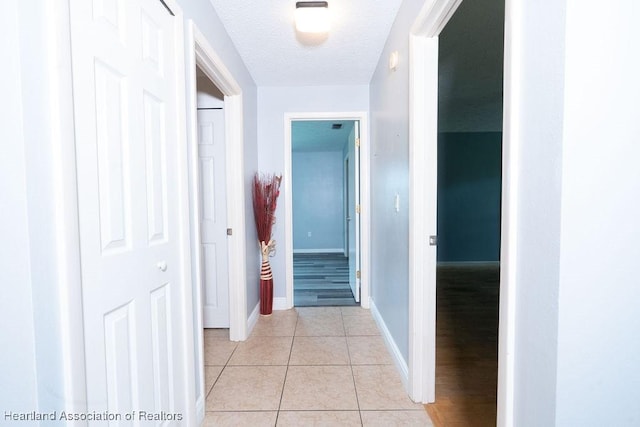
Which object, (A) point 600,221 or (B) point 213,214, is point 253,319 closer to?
(B) point 213,214

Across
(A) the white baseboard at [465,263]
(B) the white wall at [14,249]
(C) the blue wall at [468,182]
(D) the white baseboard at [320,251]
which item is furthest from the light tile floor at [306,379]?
(D) the white baseboard at [320,251]

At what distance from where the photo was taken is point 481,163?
18.4ft

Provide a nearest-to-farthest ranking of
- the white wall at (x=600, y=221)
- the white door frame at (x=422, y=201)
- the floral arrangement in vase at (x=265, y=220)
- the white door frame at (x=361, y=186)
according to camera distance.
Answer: the white wall at (x=600, y=221), the white door frame at (x=422, y=201), the floral arrangement in vase at (x=265, y=220), the white door frame at (x=361, y=186)

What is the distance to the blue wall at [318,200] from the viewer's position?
7.21m

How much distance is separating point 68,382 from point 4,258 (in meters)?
0.36

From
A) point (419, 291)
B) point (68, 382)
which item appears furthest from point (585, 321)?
point (68, 382)

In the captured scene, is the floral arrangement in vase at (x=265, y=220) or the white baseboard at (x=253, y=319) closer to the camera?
the white baseboard at (x=253, y=319)

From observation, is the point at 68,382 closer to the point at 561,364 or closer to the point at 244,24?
the point at 561,364

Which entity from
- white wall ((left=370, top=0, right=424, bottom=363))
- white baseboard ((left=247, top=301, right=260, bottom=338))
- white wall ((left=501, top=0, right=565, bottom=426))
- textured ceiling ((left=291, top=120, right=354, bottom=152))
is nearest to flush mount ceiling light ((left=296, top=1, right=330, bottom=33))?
white wall ((left=370, top=0, right=424, bottom=363))

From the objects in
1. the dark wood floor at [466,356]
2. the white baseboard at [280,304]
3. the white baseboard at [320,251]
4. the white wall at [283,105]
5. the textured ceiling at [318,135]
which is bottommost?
the white baseboard at [320,251]

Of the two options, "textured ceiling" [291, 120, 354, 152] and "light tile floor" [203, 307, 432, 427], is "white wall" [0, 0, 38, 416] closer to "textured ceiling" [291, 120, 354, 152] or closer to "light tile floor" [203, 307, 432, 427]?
"light tile floor" [203, 307, 432, 427]

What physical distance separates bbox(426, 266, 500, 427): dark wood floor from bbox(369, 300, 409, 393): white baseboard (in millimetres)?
203

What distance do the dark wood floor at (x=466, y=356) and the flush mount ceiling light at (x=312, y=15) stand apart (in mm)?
2355

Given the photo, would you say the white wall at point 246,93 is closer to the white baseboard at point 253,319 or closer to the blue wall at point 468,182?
the white baseboard at point 253,319
